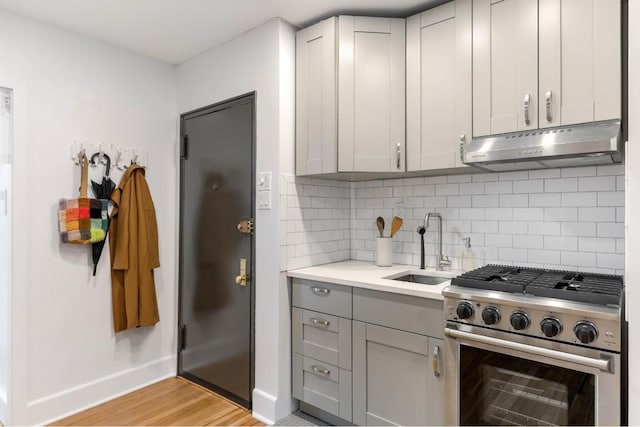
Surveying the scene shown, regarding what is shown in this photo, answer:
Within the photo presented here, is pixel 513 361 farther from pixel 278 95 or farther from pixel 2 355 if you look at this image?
pixel 2 355

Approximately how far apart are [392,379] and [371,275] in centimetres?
56

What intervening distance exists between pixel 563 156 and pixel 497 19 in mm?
763

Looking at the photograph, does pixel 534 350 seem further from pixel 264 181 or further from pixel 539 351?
pixel 264 181

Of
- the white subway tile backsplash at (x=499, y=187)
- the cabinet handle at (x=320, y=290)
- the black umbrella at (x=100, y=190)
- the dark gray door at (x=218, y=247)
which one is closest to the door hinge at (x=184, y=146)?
the dark gray door at (x=218, y=247)

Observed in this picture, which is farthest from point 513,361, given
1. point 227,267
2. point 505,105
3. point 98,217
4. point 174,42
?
point 174,42

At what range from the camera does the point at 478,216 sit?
2.31 m

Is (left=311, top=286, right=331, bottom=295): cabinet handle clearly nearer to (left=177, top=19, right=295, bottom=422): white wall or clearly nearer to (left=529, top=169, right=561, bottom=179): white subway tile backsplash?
(left=177, top=19, right=295, bottom=422): white wall

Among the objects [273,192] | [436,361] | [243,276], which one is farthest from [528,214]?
[243,276]

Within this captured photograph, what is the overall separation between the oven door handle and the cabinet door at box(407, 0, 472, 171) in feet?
2.86

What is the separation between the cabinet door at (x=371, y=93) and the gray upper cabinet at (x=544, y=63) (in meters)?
0.45

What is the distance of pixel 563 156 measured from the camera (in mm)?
1650

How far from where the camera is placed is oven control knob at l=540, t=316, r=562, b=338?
1460 millimetres

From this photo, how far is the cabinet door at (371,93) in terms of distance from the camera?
2.24m

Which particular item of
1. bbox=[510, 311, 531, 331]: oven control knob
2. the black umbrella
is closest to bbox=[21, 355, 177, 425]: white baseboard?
the black umbrella
